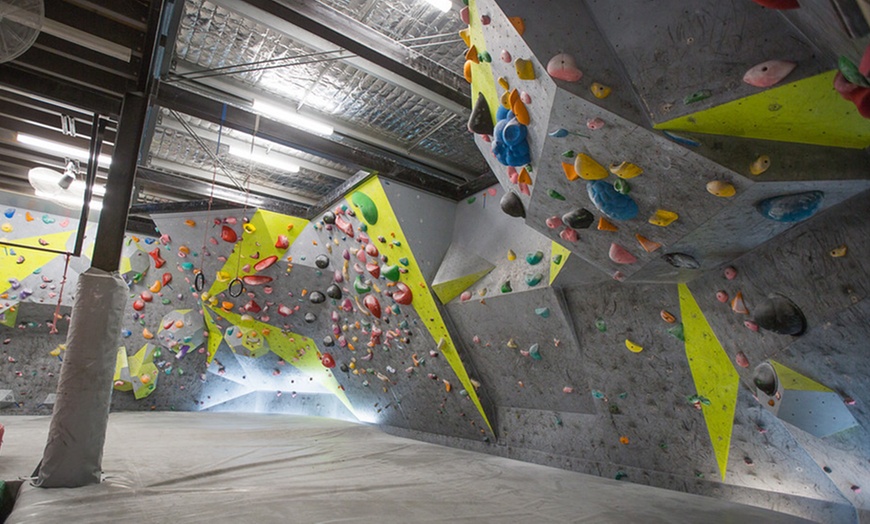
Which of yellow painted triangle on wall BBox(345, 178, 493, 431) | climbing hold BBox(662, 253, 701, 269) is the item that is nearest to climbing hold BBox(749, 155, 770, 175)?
climbing hold BBox(662, 253, 701, 269)

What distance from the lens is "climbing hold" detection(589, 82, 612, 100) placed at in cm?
170

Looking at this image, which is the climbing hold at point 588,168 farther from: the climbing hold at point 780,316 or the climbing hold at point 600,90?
the climbing hold at point 780,316

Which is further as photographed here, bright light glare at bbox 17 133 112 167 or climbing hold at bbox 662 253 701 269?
bright light glare at bbox 17 133 112 167

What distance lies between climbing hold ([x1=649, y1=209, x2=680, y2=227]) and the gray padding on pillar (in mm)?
3364

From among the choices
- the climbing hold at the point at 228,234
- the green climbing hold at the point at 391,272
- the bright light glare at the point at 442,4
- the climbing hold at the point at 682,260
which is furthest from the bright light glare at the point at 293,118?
the climbing hold at the point at 682,260

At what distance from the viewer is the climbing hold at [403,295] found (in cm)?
488

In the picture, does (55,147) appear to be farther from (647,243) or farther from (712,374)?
(712,374)

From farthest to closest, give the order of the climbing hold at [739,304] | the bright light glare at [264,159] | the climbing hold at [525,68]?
the bright light glare at [264,159] < the climbing hold at [739,304] < the climbing hold at [525,68]

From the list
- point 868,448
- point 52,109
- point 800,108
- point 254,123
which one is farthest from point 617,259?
point 52,109

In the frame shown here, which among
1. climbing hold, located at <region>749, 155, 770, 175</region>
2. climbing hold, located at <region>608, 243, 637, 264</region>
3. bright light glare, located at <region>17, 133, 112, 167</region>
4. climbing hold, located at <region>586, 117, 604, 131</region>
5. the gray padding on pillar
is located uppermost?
bright light glare, located at <region>17, 133, 112, 167</region>

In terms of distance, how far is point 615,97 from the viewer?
5.60 ft

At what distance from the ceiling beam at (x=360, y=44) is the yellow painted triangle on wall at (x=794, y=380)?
2.69 m

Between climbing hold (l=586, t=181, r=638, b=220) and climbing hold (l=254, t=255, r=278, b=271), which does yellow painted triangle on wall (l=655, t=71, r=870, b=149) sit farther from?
climbing hold (l=254, t=255, r=278, b=271)

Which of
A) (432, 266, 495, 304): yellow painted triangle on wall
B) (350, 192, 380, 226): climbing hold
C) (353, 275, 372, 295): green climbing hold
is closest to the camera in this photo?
(432, 266, 495, 304): yellow painted triangle on wall
